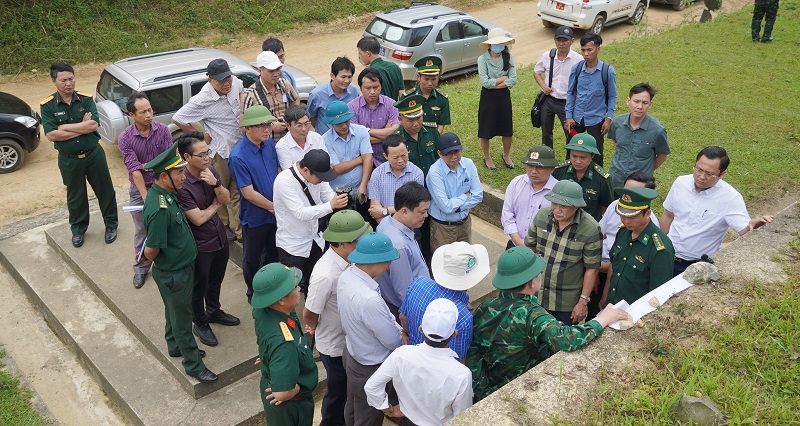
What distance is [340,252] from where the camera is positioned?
4.72m

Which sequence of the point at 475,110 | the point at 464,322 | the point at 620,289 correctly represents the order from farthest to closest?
the point at 475,110, the point at 620,289, the point at 464,322

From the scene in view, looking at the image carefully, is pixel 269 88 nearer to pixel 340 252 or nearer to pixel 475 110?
pixel 340 252

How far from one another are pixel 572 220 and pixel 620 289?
25.2 inches

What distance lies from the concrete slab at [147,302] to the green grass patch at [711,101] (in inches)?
152

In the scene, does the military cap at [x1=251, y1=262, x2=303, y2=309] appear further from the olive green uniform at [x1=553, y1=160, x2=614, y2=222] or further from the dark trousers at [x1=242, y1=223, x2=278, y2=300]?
the olive green uniform at [x1=553, y1=160, x2=614, y2=222]

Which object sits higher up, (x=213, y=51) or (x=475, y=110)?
(x=213, y=51)

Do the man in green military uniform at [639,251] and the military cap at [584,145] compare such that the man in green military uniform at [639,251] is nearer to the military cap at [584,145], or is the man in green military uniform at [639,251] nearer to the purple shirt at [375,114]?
the military cap at [584,145]

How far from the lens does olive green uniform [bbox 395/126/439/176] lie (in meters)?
6.72

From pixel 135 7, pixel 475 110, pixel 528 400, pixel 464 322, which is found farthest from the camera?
pixel 135 7

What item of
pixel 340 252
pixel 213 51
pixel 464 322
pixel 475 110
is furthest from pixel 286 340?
pixel 213 51

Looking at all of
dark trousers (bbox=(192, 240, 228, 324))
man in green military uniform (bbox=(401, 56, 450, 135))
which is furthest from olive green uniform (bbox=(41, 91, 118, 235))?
man in green military uniform (bbox=(401, 56, 450, 135))

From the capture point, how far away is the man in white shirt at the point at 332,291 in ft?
15.4

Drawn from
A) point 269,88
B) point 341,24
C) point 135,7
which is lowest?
point 341,24

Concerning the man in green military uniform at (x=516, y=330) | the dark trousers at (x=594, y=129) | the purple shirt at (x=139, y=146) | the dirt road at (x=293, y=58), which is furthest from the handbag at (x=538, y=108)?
the dirt road at (x=293, y=58)
